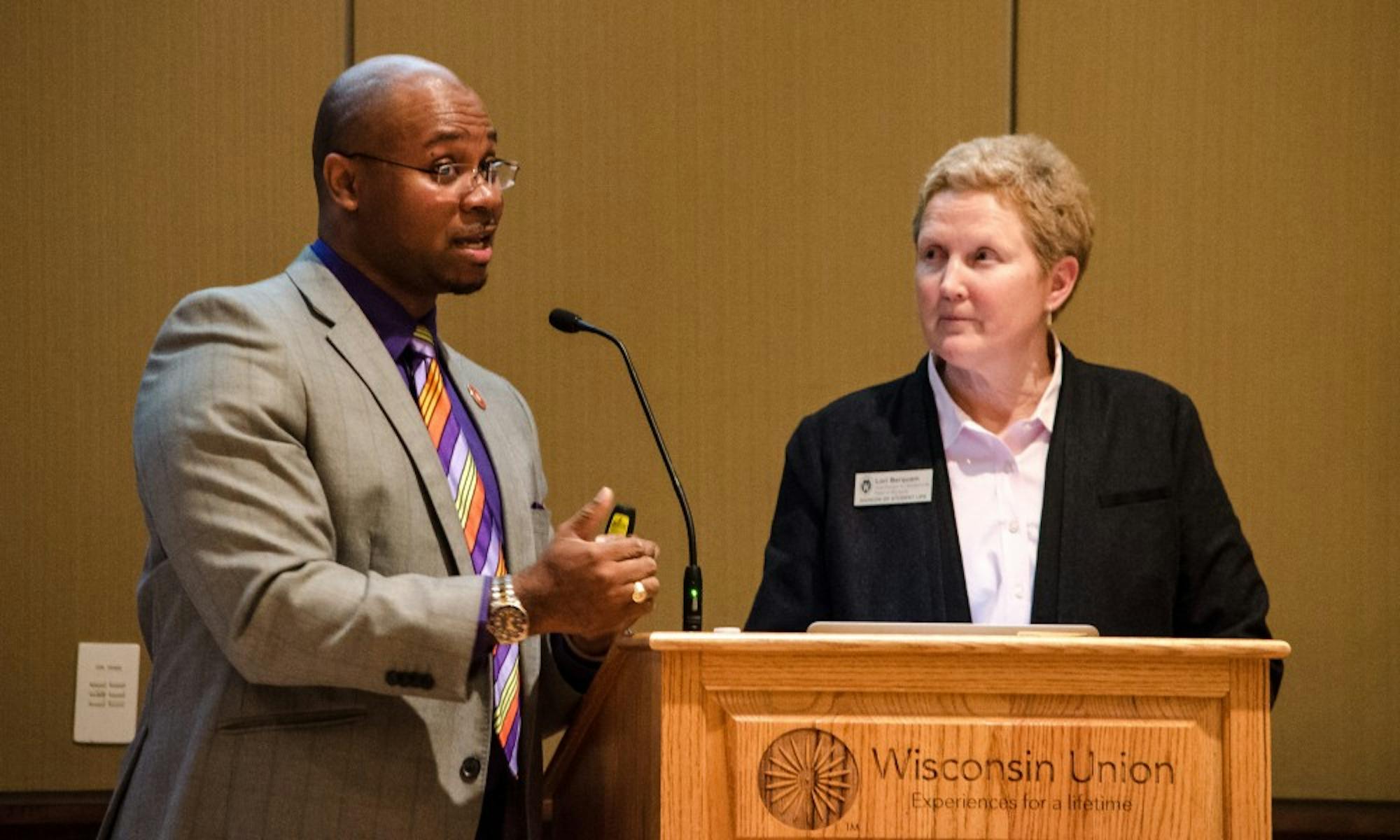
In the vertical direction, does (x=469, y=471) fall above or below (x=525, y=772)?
above

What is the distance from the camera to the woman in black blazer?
237 cm

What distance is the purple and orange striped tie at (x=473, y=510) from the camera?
2.12 meters

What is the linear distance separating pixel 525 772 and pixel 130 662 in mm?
1437

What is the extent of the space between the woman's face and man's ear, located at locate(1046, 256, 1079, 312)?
0.04 meters

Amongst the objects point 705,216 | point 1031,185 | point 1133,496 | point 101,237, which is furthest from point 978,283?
point 101,237

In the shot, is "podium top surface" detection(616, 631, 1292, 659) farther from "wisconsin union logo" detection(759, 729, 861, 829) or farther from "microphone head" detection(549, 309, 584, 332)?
"microphone head" detection(549, 309, 584, 332)

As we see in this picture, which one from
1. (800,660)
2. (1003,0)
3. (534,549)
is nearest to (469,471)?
(534,549)

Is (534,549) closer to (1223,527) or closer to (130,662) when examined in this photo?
(1223,527)

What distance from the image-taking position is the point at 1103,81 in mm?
3486

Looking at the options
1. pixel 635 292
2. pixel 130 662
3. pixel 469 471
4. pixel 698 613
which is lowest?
pixel 130 662

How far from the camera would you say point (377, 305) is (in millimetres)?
2238

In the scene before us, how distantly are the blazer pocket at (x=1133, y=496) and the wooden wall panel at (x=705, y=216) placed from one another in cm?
106

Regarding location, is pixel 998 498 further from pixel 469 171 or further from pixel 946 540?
pixel 469 171

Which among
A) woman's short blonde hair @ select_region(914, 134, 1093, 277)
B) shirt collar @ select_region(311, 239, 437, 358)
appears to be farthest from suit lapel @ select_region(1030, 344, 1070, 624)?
shirt collar @ select_region(311, 239, 437, 358)
